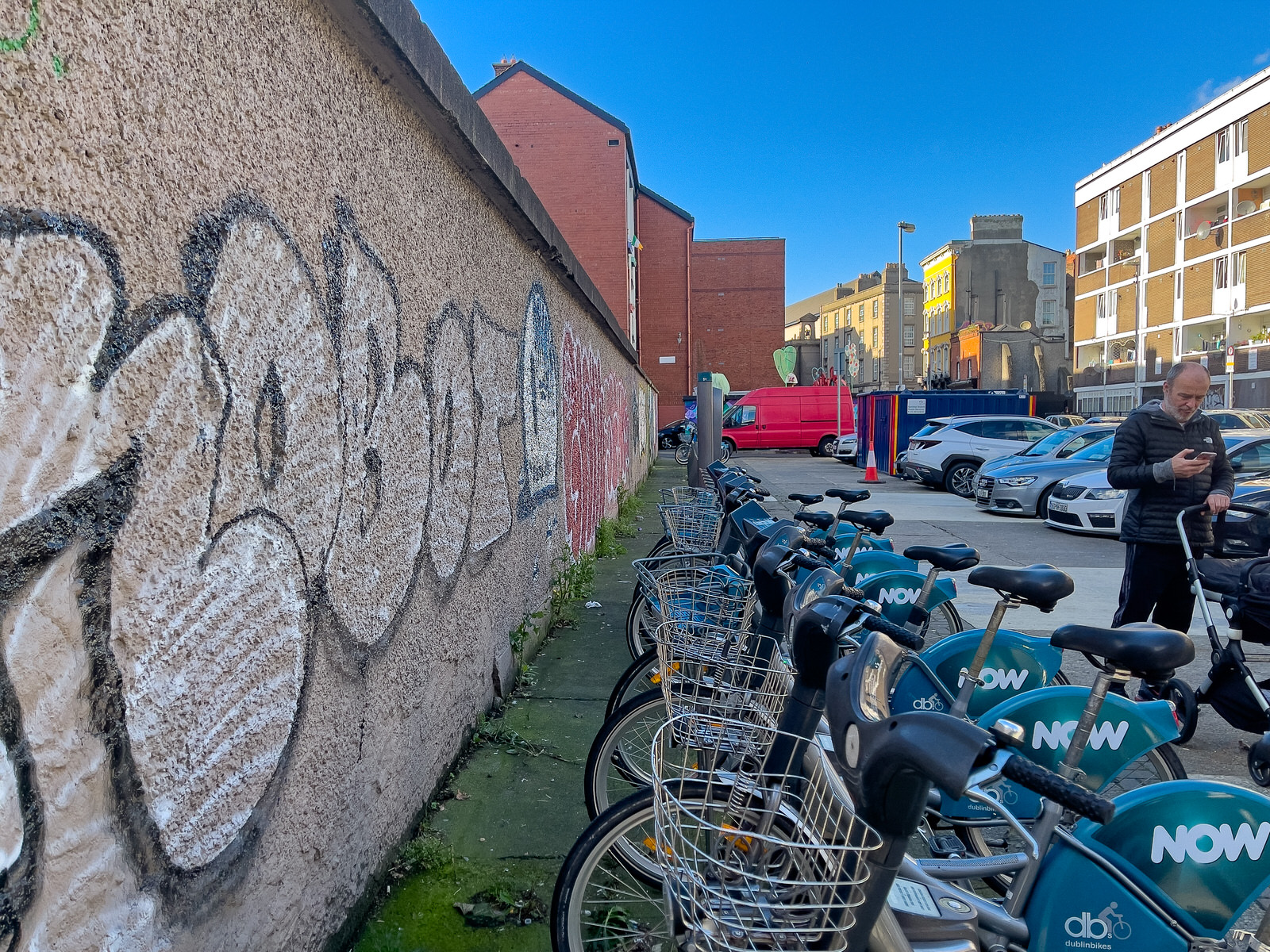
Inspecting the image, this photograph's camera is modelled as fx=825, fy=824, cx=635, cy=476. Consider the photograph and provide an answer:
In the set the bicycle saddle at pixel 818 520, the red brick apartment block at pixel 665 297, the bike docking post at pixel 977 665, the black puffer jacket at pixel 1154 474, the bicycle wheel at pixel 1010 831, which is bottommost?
the bicycle wheel at pixel 1010 831

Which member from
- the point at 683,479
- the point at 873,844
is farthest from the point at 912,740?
the point at 683,479

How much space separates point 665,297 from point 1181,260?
28.7 meters

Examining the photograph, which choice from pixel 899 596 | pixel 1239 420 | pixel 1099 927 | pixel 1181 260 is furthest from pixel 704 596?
pixel 1181 260

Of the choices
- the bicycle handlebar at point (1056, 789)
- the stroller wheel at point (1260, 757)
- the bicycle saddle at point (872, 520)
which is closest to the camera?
the bicycle handlebar at point (1056, 789)

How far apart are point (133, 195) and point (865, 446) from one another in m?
21.9

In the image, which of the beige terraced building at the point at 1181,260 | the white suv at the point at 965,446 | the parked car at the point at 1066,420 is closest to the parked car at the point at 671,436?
the parked car at the point at 1066,420

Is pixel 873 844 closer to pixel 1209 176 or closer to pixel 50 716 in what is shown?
pixel 50 716

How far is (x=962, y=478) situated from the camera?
16234 millimetres

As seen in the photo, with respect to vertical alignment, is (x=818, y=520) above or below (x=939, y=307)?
below

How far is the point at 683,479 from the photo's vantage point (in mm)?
19609

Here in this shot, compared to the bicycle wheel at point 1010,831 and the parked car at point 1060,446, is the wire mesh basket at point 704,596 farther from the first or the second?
the parked car at point 1060,446

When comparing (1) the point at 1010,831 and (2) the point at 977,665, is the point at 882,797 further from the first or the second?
(1) the point at 1010,831

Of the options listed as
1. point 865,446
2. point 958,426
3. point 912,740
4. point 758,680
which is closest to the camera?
point 912,740

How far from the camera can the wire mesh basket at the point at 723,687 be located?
6.94ft
